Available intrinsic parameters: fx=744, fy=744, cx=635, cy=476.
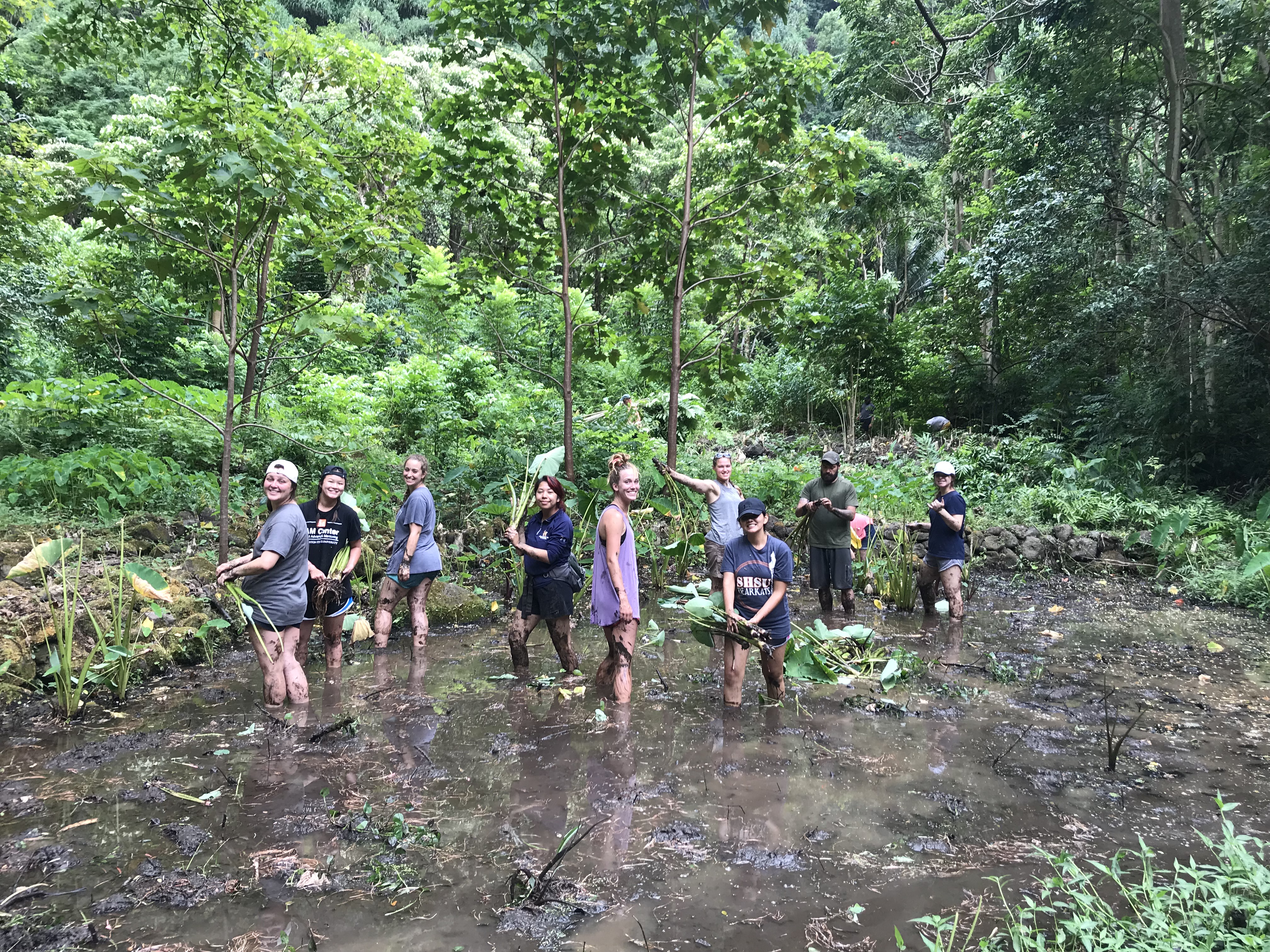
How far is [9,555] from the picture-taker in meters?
6.22

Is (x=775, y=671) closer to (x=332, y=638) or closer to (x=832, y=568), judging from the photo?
(x=832, y=568)

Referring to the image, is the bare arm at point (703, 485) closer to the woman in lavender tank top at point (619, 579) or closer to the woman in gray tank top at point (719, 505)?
the woman in gray tank top at point (719, 505)

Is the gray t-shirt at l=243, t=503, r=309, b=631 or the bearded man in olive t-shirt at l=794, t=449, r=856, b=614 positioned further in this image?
the bearded man in olive t-shirt at l=794, t=449, r=856, b=614

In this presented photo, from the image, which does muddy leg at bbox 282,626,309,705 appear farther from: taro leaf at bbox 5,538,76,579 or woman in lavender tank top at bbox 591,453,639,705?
woman in lavender tank top at bbox 591,453,639,705

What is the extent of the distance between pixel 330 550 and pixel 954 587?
626cm

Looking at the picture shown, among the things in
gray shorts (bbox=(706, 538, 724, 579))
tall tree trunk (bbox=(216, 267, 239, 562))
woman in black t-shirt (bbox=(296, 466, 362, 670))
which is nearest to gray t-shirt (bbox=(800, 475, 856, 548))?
gray shorts (bbox=(706, 538, 724, 579))

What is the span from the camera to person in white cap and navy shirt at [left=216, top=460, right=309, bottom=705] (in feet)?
16.1

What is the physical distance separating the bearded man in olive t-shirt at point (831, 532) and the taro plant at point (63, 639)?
21.4ft

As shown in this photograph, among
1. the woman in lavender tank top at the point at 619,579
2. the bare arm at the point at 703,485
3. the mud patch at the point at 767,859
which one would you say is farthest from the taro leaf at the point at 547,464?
the mud patch at the point at 767,859

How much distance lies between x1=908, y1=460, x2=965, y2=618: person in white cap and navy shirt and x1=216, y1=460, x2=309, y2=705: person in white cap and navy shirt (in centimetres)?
618

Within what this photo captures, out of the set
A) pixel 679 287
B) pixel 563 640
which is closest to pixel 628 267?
pixel 679 287

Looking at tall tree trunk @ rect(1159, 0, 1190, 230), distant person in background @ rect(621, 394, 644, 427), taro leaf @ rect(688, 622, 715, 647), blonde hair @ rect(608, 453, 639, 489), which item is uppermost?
tall tree trunk @ rect(1159, 0, 1190, 230)

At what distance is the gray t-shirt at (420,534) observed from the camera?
649 centimetres

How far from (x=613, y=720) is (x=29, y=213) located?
7.43 metres
